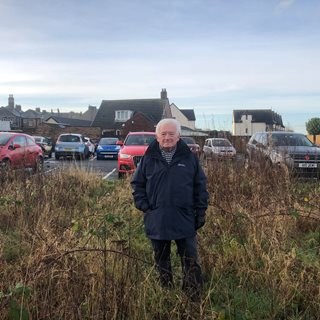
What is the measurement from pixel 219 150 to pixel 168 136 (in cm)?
473

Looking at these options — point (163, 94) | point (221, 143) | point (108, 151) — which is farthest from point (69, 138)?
point (163, 94)

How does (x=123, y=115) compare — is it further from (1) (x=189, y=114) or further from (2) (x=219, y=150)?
(2) (x=219, y=150)

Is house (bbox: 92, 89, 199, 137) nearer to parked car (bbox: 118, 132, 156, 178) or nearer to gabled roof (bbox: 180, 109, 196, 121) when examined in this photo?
gabled roof (bbox: 180, 109, 196, 121)

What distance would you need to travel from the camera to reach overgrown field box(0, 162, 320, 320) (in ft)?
9.93

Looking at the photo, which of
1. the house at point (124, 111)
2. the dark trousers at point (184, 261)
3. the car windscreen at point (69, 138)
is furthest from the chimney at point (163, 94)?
the dark trousers at point (184, 261)

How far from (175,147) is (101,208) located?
321 cm

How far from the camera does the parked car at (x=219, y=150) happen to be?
7.95 m

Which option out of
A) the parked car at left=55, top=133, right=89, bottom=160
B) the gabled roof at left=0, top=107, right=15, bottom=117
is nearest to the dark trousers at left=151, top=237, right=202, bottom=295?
the parked car at left=55, top=133, right=89, bottom=160

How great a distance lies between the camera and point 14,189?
705cm

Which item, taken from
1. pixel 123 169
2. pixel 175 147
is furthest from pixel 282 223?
pixel 123 169

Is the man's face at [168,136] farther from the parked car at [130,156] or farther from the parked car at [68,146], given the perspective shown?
the parked car at [68,146]

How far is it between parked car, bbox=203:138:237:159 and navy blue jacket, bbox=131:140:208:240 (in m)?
4.39

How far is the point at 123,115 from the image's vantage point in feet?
189

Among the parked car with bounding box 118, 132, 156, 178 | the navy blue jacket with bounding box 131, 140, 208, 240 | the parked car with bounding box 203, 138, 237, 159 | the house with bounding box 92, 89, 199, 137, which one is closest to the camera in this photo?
the navy blue jacket with bounding box 131, 140, 208, 240
